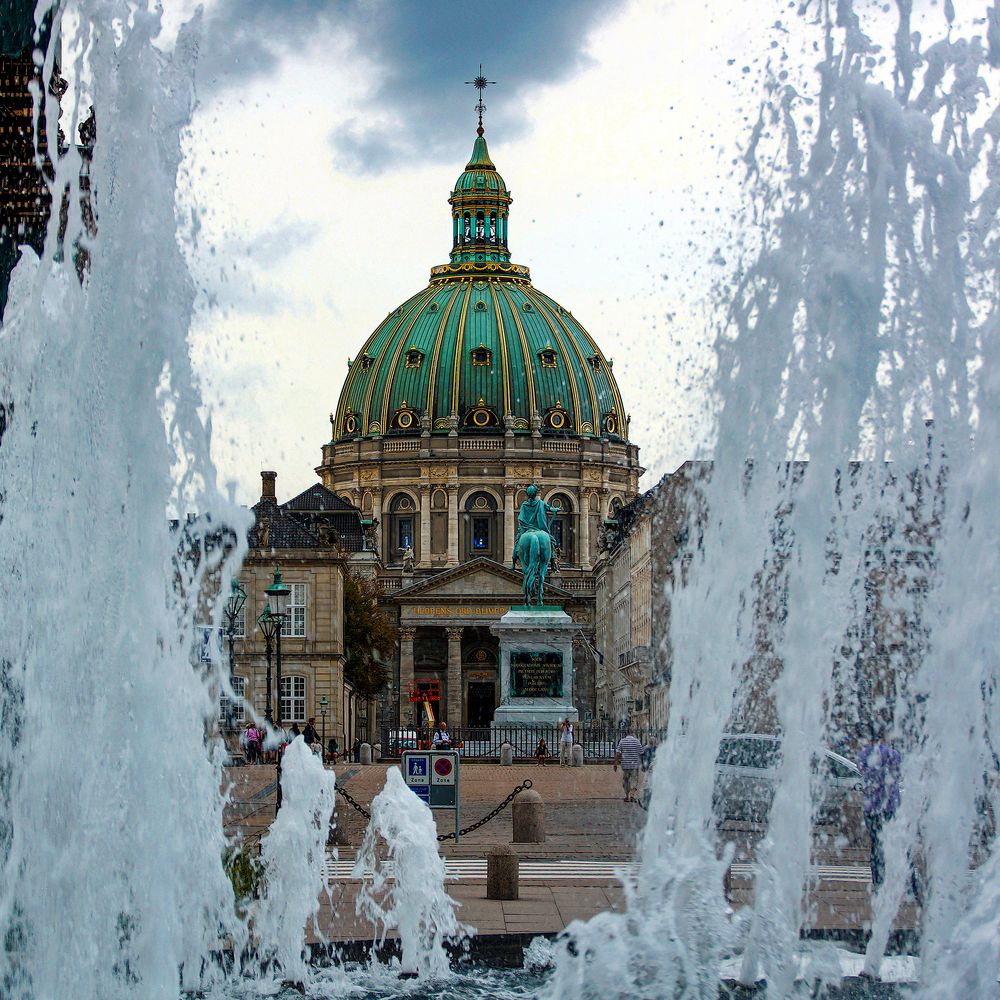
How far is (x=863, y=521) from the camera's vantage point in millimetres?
13711

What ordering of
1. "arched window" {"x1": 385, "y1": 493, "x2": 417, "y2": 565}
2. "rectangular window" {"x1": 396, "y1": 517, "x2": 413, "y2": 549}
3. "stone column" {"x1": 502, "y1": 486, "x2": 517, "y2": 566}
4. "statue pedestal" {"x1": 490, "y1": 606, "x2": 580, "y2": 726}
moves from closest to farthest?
1. "statue pedestal" {"x1": 490, "y1": 606, "x2": 580, "y2": 726}
2. "stone column" {"x1": 502, "y1": 486, "x2": 517, "y2": 566}
3. "arched window" {"x1": 385, "y1": 493, "x2": 417, "y2": 565}
4. "rectangular window" {"x1": 396, "y1": 517, "x2": 413, "y2": 549}

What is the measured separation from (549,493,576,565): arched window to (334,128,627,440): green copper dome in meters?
5.35

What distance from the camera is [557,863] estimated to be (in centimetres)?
2322

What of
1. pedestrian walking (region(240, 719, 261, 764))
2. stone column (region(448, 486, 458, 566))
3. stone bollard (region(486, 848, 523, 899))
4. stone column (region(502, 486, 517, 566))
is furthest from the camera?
stone column (region(448, 486, 458, 566))

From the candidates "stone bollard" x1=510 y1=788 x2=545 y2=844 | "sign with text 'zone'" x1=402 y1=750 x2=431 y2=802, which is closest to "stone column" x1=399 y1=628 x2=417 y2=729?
"stone bollard" x1=510 y1=788 x2=545 y2=844

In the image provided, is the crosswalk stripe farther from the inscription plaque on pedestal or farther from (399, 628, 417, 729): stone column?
(399, 628, 417, 729): stone column

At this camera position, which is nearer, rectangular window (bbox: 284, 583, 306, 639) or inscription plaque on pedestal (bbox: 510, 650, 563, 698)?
inscription plaque on pedestal (bbox: 510, 650, 563, 698)

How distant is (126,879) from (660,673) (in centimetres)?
6942

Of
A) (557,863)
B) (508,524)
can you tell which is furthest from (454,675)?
(557,863)

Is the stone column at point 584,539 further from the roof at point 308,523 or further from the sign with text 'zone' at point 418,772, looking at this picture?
the sign with text 'zone' at point 418,772

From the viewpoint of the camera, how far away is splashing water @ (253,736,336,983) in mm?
15484

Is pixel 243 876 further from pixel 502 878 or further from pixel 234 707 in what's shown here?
pixel 234 707

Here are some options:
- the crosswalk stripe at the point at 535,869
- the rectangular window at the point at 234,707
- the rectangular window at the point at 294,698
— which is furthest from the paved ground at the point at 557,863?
the rectangular window at the point at 294,698

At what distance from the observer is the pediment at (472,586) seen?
132m
